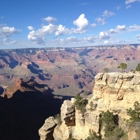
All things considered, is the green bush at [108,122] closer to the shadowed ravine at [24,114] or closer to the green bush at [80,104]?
the green bush at [80,104]

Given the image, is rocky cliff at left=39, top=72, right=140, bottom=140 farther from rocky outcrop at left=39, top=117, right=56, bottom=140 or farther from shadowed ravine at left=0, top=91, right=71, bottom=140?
shadowed ravine at left=0, top=91, right=71, bottom=140

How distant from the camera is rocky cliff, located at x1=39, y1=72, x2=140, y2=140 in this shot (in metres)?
46.1

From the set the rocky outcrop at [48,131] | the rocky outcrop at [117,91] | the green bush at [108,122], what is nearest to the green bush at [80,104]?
the rocky outcrop at [117,91]

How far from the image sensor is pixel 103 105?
4872cm

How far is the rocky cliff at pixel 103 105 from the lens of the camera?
4612 cm

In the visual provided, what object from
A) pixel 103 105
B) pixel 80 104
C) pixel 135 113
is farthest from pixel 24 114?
pixel 135 113

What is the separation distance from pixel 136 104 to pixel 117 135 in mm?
7427

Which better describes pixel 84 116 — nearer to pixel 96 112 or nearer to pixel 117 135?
pixel 96 112

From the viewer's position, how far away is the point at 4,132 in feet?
301

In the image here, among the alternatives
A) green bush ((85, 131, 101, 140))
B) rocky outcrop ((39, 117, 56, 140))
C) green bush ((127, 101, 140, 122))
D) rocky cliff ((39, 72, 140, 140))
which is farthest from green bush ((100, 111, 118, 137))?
rocky outcrop ((39, 117, 56, 140))

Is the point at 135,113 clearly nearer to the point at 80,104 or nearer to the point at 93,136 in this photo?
the point at 93,136

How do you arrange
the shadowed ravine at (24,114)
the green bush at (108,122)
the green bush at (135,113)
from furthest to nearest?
1. the shadowed ravine at (24,114)
2. the green bush at (108,122)
3. the green bush at (135,113)

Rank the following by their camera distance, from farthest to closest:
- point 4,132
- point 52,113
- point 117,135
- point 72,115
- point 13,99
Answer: point 13,99 < point 52,113 < point 4,132 < point 72,115 < point 117,135

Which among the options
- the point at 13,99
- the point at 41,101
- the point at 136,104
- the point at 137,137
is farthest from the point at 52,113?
the point at 137,137
